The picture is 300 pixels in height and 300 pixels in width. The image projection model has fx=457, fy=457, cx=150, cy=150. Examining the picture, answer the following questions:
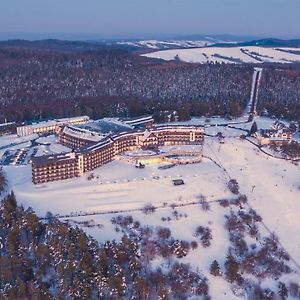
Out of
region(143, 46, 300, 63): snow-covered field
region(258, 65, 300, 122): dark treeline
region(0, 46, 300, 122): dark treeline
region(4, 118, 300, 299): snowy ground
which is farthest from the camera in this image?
region(143, 46, 300, 63): snow-covered field

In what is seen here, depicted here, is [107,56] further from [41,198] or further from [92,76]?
[41,198]

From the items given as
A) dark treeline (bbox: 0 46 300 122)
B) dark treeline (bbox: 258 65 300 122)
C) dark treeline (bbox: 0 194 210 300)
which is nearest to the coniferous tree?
dark treeline (bbox: 0 194 210 300)

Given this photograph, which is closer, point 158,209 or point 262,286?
point 262,286

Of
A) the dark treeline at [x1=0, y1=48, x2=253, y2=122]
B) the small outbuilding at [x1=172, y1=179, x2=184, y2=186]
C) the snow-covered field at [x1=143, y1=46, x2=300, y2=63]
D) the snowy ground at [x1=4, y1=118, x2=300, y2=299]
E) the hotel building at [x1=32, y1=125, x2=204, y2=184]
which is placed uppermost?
the hotel building at [x1=32, y1=125, x2=204, y2=184]

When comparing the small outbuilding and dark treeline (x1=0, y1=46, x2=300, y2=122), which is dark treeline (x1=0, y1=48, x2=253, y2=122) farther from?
the small outbuilding

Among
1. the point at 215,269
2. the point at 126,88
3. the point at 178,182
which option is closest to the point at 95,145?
the point at 178,182

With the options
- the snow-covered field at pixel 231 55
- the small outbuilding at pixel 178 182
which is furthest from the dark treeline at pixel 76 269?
the snow-covered field at pixel 231 55

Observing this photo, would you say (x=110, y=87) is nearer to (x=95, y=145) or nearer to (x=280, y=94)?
(x=280, y=94)

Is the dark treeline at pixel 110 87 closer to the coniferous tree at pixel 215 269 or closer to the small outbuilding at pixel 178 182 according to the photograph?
→ the small outbuilding at pixel 178 182

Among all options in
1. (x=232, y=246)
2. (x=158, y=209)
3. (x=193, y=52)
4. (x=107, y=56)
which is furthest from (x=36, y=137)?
(x=193, y=52)
